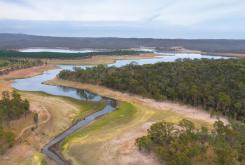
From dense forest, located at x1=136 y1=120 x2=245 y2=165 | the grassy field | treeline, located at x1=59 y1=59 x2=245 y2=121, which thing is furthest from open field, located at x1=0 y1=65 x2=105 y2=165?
treeline, located at x1=59 y1=59 x2=245 y2=121

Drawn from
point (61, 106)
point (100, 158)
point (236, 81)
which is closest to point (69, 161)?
point (100, 158)

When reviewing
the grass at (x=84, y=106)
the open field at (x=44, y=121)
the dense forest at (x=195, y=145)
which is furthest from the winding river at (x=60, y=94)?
the dense forest at (x=195, y=145)

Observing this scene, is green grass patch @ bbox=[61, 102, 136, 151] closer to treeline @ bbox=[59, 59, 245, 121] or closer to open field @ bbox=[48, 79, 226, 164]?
open field @ bbox=[48, 79, 226, 164]

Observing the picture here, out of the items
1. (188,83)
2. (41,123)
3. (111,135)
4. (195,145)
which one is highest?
(188,83)

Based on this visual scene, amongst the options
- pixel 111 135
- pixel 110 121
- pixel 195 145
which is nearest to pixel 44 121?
Result: pixel 110 121

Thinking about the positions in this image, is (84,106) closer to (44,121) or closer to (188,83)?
(44,121)

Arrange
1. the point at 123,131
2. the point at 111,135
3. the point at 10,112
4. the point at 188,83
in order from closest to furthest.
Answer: the point at 111,135, the point at 123,131, the point at 10,112, the point at 188,83
